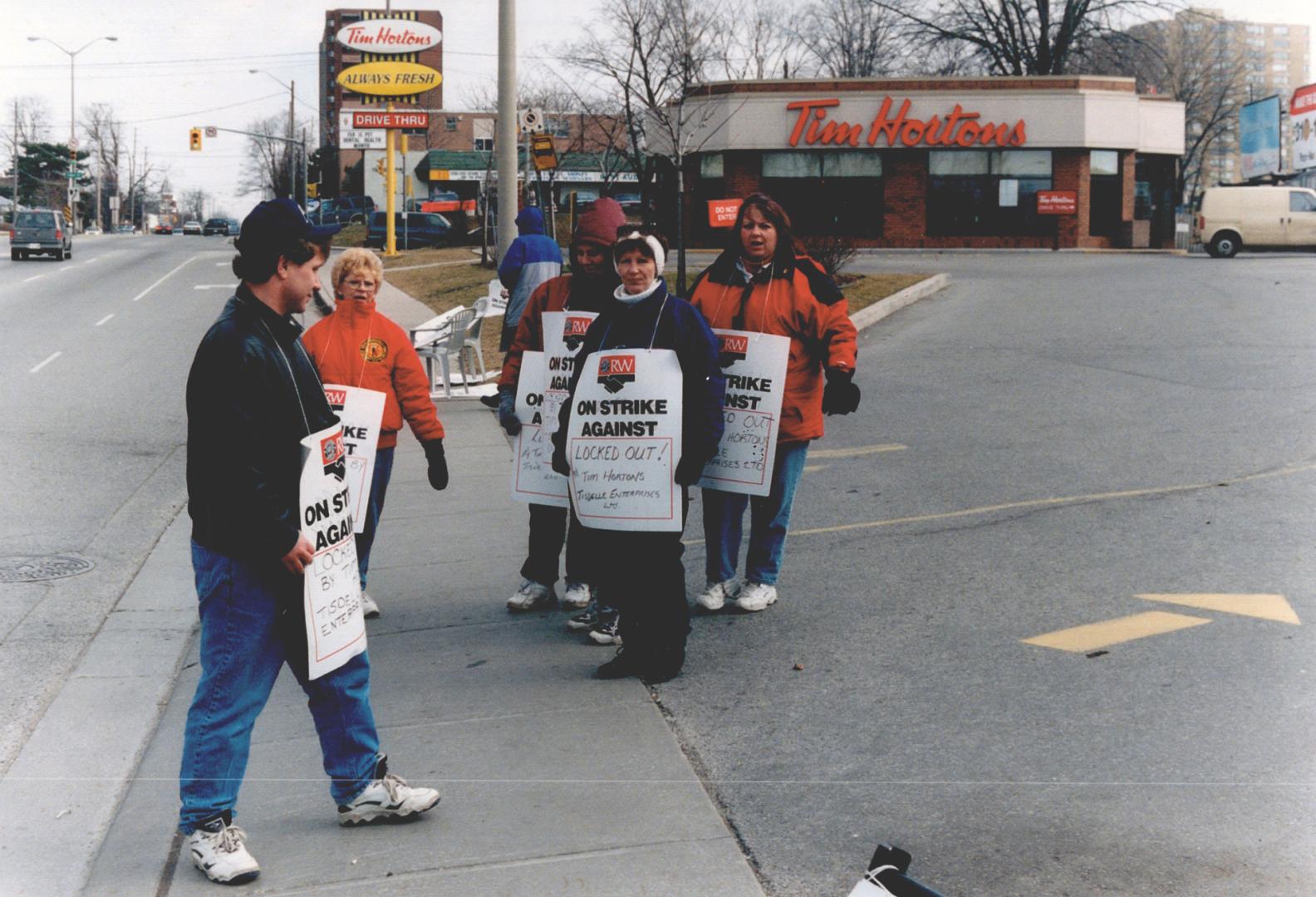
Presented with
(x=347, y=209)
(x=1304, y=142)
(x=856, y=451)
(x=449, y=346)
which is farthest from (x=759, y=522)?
(x=347, y=209)

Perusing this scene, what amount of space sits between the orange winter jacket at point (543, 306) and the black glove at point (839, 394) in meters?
1.11

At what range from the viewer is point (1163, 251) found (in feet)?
145

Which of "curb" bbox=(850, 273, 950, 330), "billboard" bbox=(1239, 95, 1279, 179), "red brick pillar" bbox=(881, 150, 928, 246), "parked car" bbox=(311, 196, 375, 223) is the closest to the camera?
"curb" bbox=(850, 273, 950, 330)

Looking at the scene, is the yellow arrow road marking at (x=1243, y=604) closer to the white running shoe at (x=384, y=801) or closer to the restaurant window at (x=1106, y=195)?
the white running shoe at (x=384, y=801)

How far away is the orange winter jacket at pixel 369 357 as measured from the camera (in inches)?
255

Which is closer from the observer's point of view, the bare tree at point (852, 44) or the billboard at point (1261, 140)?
the billboard at point (1261, 140)

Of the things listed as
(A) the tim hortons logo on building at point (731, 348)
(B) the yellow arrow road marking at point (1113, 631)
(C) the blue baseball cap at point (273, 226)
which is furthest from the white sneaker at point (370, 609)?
(C) the blue baseball cap at point (273, 226)

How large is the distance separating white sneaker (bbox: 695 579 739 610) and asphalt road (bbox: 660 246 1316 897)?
0.49 ft

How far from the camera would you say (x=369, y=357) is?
6484 mm

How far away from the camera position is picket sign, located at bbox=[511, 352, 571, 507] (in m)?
6.84

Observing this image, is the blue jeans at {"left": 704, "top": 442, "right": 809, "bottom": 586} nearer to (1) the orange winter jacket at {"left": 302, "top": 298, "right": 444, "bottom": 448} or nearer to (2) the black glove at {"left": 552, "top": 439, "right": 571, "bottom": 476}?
(2) the black glove at {"left": 552, "top": 439, "right": 571, "bottom": 476}

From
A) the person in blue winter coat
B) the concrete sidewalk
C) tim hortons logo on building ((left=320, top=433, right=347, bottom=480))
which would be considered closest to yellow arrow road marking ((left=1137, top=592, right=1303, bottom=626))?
the concrete sidewalk

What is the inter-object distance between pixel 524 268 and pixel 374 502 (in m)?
3.02

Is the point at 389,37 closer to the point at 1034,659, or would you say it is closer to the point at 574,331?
the point at 574,331
